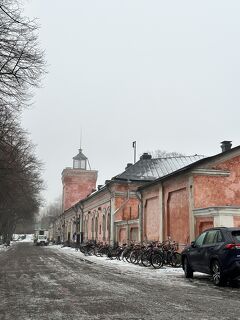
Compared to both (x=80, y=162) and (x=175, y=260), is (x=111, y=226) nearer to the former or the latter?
(x=175, y=260)

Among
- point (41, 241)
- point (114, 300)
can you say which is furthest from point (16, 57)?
point (41, 241)

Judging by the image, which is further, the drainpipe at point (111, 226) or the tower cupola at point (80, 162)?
the tower cupola at point (80, 162)

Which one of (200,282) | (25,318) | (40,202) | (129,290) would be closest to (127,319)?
(25,318)

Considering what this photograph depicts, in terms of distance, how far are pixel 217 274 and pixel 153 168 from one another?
27.3 m

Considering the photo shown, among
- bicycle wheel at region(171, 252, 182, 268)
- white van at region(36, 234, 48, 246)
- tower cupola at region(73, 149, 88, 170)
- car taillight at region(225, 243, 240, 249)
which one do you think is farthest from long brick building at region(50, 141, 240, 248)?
tower cupola at region(73, 149, 88, 170)

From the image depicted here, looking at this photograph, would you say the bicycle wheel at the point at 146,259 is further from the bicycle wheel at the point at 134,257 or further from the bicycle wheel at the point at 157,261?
the bicycle wheel at the point at 134,257

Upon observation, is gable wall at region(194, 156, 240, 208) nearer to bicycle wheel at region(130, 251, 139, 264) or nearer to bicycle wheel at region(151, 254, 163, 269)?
bicycle wheel at region(151, 254, 163, 269)

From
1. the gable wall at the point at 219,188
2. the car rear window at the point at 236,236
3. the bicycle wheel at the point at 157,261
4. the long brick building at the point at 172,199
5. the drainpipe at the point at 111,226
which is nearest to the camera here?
the car rear window at the point at 236,236

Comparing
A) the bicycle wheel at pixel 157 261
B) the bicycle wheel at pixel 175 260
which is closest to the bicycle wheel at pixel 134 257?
the bicycle wheel at pixel 157 261

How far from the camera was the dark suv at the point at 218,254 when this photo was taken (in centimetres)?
1152

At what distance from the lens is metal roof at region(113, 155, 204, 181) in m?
37.6

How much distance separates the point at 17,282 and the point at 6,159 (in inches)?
621

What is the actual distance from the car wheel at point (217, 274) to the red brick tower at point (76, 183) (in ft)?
224

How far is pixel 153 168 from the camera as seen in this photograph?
1543 inches
